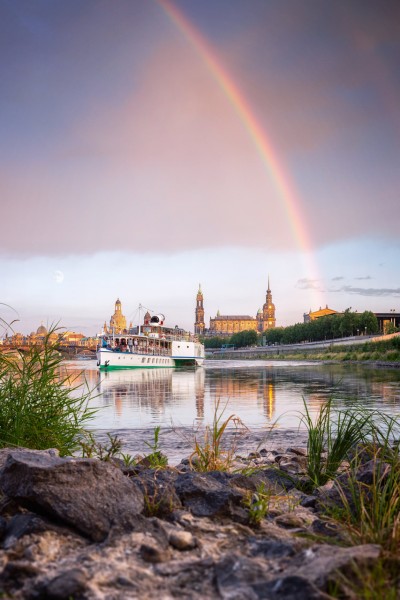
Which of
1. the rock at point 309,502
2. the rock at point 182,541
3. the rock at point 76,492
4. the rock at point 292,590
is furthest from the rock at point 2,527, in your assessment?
the rock at point 309,502

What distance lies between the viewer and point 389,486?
4535 millimetres

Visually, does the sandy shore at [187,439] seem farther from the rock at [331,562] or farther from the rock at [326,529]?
the rock at [331,562]

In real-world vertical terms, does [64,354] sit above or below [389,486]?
above

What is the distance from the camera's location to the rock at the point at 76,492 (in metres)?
3.45

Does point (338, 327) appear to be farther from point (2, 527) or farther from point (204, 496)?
point (2, 527)

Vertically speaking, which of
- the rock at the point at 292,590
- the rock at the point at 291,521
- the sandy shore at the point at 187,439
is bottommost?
the sandy shore at the point at 187,439

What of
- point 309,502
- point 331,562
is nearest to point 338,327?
point 309,502

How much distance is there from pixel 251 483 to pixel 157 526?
5.67 ft

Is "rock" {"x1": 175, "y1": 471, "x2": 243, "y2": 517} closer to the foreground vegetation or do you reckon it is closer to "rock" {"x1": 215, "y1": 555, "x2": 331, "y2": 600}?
the foreground vegetation

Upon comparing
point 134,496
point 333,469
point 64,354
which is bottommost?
point 333,469

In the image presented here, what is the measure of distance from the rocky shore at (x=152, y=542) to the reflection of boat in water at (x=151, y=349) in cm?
6501

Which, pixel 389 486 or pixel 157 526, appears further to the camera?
pixel 389 486

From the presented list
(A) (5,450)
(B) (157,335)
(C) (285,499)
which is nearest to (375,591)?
(C) (285,499)

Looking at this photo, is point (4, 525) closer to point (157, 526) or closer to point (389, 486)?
point (157, 526)
